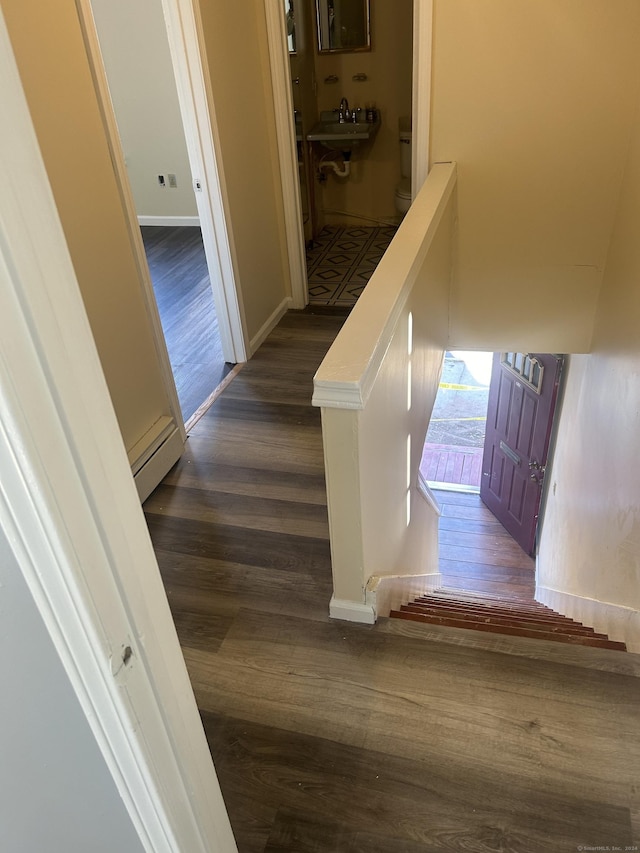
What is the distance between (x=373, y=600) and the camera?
6.57 ft

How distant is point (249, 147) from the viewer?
3.53m

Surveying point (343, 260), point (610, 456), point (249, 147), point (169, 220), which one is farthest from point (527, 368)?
point (169, 220)

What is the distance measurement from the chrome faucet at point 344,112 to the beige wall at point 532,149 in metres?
2.37

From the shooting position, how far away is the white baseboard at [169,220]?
6223 mm

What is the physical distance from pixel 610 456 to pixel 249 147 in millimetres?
2502

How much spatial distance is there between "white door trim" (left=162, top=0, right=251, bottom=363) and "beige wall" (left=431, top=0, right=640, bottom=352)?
1115mm

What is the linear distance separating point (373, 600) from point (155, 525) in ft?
3.37

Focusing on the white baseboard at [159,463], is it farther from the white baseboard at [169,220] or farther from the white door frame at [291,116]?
the white baseboard at [169,220]

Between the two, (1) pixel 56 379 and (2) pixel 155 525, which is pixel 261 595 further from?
(1) pixel 56 379

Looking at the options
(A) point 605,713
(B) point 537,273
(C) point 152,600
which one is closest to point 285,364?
(B) point 537,273

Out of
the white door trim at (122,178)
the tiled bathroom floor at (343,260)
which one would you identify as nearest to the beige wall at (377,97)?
the tiled bathroom floor at (343,260)

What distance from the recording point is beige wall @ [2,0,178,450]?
198 cm

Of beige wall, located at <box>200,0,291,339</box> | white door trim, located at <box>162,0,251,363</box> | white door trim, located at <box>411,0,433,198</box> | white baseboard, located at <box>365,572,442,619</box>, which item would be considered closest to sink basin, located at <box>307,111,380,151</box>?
beige wall, located at <box>200,0,291,339</box>

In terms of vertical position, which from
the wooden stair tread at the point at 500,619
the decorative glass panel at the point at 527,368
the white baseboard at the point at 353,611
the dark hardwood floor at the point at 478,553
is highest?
the white baseboard at the point at 353,611
